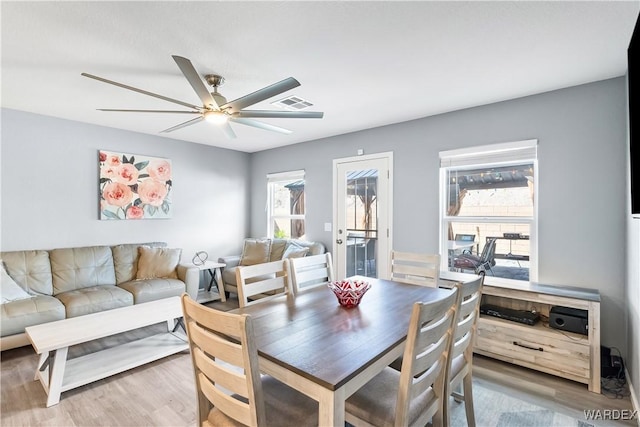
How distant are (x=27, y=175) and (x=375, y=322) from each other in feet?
13.6

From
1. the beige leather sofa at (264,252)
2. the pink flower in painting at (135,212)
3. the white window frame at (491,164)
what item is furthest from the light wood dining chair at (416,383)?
the pink flower in painting at (135,212)

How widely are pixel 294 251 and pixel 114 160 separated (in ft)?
8.74

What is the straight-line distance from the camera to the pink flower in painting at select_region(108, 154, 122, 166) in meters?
4.07

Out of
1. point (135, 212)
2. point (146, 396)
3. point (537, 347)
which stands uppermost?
point (135, 212)

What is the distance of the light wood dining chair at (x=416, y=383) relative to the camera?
1.17 m

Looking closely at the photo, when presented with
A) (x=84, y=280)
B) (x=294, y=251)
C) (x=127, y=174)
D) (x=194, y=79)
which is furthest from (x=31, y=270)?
(x=194, y=79)

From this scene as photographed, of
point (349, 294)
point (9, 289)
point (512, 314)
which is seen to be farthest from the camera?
point (9, 289)

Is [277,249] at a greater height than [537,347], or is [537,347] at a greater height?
[277,249]

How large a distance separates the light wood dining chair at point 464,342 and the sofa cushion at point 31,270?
4.04 m

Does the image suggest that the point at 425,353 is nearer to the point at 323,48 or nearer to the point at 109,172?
the point at 323,48

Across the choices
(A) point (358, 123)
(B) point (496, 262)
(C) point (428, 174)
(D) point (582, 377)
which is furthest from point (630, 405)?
(A) point (358, 123)

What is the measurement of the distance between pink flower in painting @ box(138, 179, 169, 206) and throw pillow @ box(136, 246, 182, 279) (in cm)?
69

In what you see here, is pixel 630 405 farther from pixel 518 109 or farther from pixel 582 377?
pixel 518 109

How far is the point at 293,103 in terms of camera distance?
3127 mm
